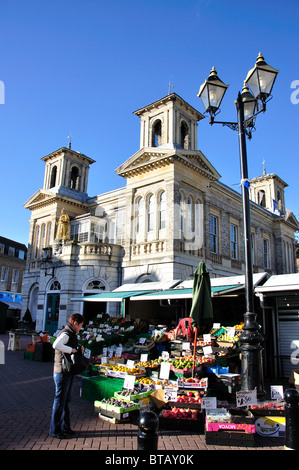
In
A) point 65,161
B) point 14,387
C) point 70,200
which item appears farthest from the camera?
point 65,161

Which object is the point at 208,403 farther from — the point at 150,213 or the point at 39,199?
the point at 39,199

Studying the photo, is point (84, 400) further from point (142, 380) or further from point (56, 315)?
point (56, 315)

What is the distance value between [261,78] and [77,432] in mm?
7706

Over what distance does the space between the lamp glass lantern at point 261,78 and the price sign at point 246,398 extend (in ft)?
19.4

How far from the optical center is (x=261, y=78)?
7.04 m

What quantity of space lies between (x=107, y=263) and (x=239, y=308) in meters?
10.4

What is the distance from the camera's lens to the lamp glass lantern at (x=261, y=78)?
6957 mm

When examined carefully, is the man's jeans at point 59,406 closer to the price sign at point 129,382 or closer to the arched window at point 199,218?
the price sign at point 129,382

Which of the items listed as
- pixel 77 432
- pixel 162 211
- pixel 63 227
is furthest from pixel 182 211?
pixel 77 432

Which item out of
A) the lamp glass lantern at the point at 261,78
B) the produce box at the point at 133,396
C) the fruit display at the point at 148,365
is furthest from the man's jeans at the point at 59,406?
the lamp glass lantern at the point at 261,78

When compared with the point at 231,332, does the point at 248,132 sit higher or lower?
higher

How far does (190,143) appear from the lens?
23078 millimetres

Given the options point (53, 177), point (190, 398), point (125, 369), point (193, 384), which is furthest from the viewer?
point (53, 177)

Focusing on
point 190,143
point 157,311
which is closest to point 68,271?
point 157,311
